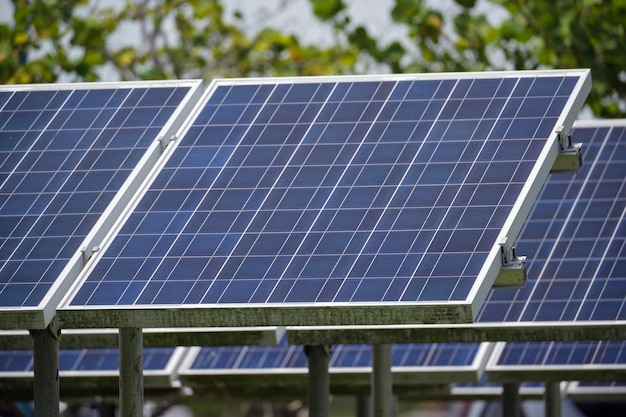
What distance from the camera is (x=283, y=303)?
34.9 ft

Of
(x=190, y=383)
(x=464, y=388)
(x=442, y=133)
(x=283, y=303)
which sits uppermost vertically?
(x=464, y=388)

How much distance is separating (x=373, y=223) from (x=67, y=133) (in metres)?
3.27

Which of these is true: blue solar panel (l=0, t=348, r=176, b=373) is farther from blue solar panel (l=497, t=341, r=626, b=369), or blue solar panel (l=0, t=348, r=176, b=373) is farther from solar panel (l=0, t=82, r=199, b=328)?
solar panel (l=0, t=82, r=199, b=328)

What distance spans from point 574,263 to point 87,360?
6.92 metres

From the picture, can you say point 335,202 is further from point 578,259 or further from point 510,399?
point 510,399

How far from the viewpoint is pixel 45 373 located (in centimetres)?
1165

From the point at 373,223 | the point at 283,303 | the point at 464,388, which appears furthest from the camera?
the point at 464,388

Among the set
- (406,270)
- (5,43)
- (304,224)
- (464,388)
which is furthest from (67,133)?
(5,43)

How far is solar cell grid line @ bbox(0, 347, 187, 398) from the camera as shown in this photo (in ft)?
60.5

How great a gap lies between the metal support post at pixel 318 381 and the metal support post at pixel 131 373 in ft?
8.20

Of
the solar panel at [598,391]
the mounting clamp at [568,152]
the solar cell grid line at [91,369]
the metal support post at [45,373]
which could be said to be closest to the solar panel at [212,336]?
the solar cell grid line at [91,369]

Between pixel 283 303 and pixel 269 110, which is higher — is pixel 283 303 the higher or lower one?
the lower one

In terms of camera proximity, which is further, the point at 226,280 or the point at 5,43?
the point at 5,43

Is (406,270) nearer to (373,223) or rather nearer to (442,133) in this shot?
(373,223)
